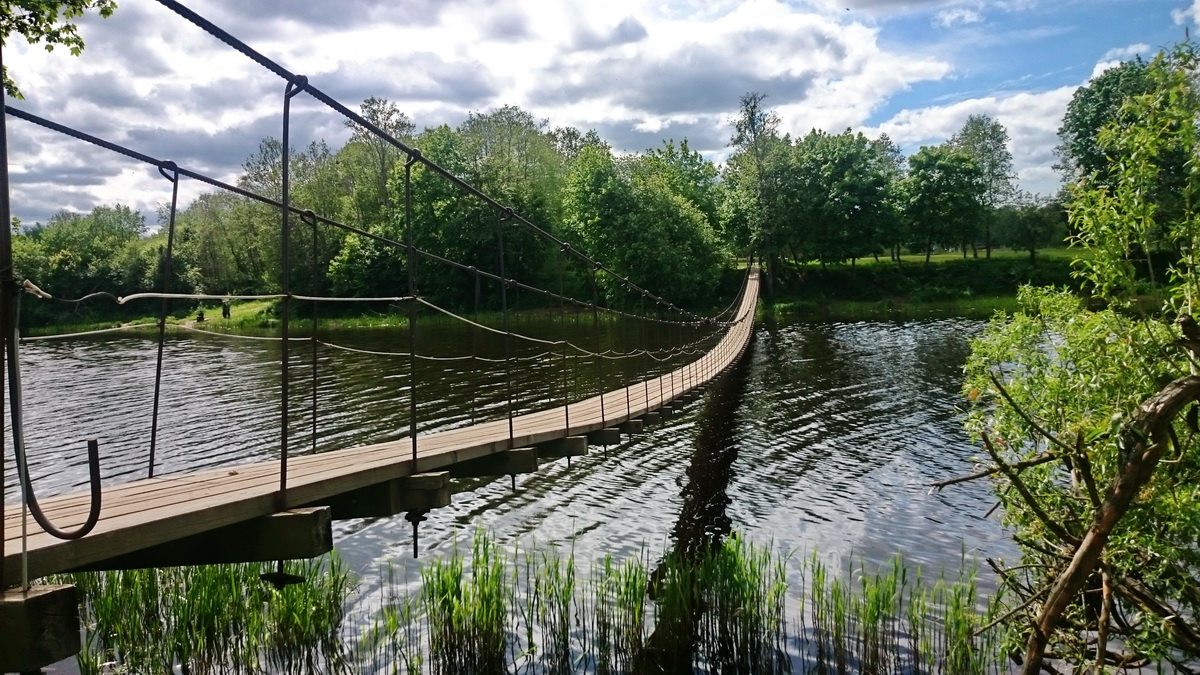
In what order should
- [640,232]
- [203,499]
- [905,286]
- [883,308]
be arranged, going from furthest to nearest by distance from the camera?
[905,286], [883,308], [640,232], [203,499]

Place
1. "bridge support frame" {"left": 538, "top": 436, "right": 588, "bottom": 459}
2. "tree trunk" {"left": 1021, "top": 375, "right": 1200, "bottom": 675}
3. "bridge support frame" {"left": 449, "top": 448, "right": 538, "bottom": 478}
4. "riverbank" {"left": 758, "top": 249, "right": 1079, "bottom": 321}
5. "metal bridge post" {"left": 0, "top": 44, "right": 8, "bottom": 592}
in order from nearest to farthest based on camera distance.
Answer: "metal bridge post" {"left": 0, "top": 44, "right": 8, "bottom": 592}
"tree trunk" {"left": 1021, "top": 375, "right": 1200, "bottom": 675}
"bridge support frame" {"left": 449, "top": 448, "right": 538, "bottom": 478}
"bridge support frame" {"left": 538, "top": 436, "right": 588, "bottom": 459}
"riverbank" {"left": 758, "top": 249, "right": 1079, "bottom": 321}

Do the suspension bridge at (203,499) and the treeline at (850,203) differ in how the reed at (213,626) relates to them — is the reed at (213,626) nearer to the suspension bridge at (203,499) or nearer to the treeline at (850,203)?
the suspension bridge at (203,499)

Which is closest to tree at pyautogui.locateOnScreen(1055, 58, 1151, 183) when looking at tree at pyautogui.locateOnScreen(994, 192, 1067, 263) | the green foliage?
tree at pyautogui.locateOnScreen(994, 192, 1067, 263)

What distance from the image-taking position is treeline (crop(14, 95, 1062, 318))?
30.8m

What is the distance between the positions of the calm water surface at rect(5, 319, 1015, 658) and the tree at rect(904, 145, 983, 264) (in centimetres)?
1690

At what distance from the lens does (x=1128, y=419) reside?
11.3ft

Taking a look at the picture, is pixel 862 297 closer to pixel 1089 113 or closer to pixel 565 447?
pixel 1089 113

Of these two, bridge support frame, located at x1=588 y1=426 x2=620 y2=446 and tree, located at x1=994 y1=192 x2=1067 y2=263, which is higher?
tree, located at x1=994 y1=192 x2=1067 y2=263

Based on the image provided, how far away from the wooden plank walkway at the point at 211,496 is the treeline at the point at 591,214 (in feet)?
78.3

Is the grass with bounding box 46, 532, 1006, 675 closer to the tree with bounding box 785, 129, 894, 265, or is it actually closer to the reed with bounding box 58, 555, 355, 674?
the reed with bounding box 58, 555, 355, 674

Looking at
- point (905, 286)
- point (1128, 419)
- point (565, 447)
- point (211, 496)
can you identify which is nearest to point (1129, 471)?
point (1128, 419)

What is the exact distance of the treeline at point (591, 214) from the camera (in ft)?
101

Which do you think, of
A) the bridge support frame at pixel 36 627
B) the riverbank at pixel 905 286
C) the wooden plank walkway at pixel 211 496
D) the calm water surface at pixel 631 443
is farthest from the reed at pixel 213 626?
the riverbank at pixel 905 286

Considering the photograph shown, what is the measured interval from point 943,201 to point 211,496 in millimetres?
37352
